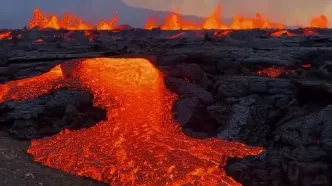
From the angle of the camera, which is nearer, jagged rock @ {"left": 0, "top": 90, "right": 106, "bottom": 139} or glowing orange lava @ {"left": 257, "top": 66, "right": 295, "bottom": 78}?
jagged rock @ {"left": 0, "top": 90, "right": 106, "bottom": 139}

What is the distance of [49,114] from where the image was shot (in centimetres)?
1203

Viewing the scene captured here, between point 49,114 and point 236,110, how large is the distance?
5.36 metres

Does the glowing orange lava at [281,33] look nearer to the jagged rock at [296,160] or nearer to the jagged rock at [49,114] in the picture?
the jagged rock at [49,114]

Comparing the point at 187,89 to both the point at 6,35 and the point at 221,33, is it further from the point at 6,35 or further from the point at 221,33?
the point at 6,35

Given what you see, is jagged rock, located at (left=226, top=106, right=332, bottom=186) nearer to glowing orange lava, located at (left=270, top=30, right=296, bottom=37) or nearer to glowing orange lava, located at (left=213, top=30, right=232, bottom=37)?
glowing orange lava, located at (left=270, top=30, right=296, bottom=37)

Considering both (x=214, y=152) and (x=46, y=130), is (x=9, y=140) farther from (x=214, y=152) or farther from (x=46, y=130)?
(x=214, y=152)

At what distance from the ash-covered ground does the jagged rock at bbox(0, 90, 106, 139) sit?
3 centimetres

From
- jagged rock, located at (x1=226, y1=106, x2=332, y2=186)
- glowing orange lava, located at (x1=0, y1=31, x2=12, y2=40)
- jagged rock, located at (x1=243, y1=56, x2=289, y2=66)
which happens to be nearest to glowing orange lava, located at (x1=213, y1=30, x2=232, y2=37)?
jagged rock, located at (x1=243, y1=56, x2=289, y2=66)

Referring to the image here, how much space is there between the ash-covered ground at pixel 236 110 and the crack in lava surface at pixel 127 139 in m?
0.36

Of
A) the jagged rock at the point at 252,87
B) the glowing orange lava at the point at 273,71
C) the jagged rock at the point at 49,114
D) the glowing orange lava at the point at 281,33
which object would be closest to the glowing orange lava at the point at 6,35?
the jagged rock at the point at 49,114

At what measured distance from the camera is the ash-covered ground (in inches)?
306

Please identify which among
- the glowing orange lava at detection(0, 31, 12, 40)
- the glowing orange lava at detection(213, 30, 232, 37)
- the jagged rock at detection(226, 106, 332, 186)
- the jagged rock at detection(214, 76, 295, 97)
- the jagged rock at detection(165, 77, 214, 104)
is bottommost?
the jagged rock at detection(226, 106, 332, 186)

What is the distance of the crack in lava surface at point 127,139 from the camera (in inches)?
338

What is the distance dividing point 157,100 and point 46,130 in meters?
3.27
